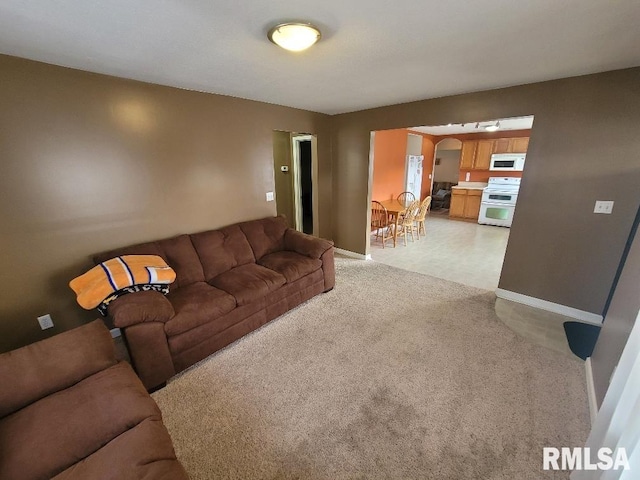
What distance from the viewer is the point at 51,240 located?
6.89ft

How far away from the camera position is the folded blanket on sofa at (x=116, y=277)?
1827 mm

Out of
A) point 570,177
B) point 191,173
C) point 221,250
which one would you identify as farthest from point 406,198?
point 191,173

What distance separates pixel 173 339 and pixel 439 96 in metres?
3.73

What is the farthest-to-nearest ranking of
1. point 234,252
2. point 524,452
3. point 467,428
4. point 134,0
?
1. point 234,252
2. point 467,428
3. point 524,452
4. point 134,0

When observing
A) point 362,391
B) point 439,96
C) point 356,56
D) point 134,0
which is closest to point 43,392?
point 362,391

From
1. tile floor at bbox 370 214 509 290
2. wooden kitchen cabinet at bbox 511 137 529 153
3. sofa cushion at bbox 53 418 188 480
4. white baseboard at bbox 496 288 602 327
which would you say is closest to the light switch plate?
white baseboard at bbox 496 288 602 327

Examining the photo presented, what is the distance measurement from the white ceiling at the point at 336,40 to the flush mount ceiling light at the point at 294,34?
4 centimetres

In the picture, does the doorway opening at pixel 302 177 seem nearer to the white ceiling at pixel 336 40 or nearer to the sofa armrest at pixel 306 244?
the sofa armrest at pixel 306 244

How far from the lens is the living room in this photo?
6.39 ft

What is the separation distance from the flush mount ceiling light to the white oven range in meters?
6.26

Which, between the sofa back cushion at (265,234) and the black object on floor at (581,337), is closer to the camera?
the black object on floor at (581,337)

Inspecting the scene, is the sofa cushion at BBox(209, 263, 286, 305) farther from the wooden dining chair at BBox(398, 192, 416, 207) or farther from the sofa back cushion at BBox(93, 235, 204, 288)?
the wooden dining chair at BBox(398, 192, 416, 207)

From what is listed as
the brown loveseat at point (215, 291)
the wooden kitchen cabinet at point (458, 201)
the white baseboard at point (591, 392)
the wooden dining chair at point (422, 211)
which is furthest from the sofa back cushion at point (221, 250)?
the wooden kitchen cabinet at point (458, 201)

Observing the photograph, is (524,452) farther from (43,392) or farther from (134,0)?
(134,0)
